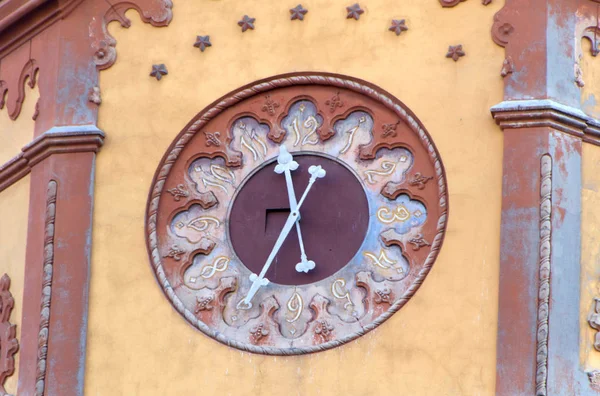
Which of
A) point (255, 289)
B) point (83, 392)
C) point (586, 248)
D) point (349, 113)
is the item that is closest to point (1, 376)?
point (83, 392)

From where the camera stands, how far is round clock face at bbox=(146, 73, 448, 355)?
15.4 m

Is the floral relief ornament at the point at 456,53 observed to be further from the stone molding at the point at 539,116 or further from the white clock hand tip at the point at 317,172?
the white clock hand tip at the point at 317,172

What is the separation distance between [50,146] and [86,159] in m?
0.30

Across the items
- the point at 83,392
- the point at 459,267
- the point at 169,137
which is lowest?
the point at 83,392

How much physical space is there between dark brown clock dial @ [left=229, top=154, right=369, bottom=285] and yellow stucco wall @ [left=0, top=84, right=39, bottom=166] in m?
1.94

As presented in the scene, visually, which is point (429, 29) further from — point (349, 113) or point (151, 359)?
point (151, 359)

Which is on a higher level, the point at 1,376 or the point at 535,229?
the point at 535,229

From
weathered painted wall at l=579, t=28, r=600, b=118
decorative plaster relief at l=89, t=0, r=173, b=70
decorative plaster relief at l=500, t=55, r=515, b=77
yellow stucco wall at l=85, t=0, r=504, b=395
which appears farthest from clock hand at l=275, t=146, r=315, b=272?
weathered painted wall at l=579, t=28, r=600, b=118

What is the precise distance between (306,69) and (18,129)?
2.49m

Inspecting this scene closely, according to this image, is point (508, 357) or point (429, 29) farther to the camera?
point (429, 29)

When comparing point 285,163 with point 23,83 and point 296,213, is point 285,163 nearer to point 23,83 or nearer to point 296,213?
point 296,213

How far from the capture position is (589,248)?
15.2 meters

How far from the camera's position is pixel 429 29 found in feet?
52.1

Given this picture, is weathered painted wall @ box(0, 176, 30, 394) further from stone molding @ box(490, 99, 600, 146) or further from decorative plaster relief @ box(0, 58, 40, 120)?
stone molding @ box(490, 99, 600, 146)
